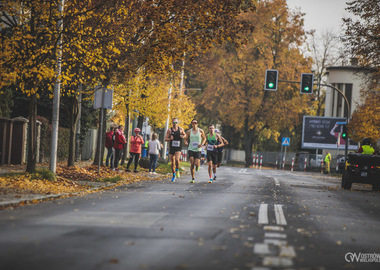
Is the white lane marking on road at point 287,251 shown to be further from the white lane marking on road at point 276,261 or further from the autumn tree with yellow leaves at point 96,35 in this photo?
the autumn tree with yellow leaves at point 96,35

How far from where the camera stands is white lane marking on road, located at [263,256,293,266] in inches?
264

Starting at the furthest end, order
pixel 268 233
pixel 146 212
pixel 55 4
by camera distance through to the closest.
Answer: pixel 55 4 < pixel 146 212 < pixel 268 233

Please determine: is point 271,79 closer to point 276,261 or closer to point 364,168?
point 364,168

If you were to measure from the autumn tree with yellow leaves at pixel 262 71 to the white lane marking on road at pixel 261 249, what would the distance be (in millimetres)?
46889

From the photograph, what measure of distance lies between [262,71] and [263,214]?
4375 cm

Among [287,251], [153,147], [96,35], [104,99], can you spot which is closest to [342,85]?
[153,147]

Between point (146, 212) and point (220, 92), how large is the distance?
45.2m

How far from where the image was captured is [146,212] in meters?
11.3

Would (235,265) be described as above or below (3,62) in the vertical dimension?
below

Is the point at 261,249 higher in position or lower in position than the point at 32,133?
lower

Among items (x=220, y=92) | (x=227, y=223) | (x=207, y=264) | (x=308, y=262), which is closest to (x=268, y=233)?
(x=227, y=223)

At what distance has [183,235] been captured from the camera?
8.57 metres

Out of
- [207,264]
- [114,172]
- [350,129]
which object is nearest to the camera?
[207,264]

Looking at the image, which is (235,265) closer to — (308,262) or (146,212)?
(308,262)
